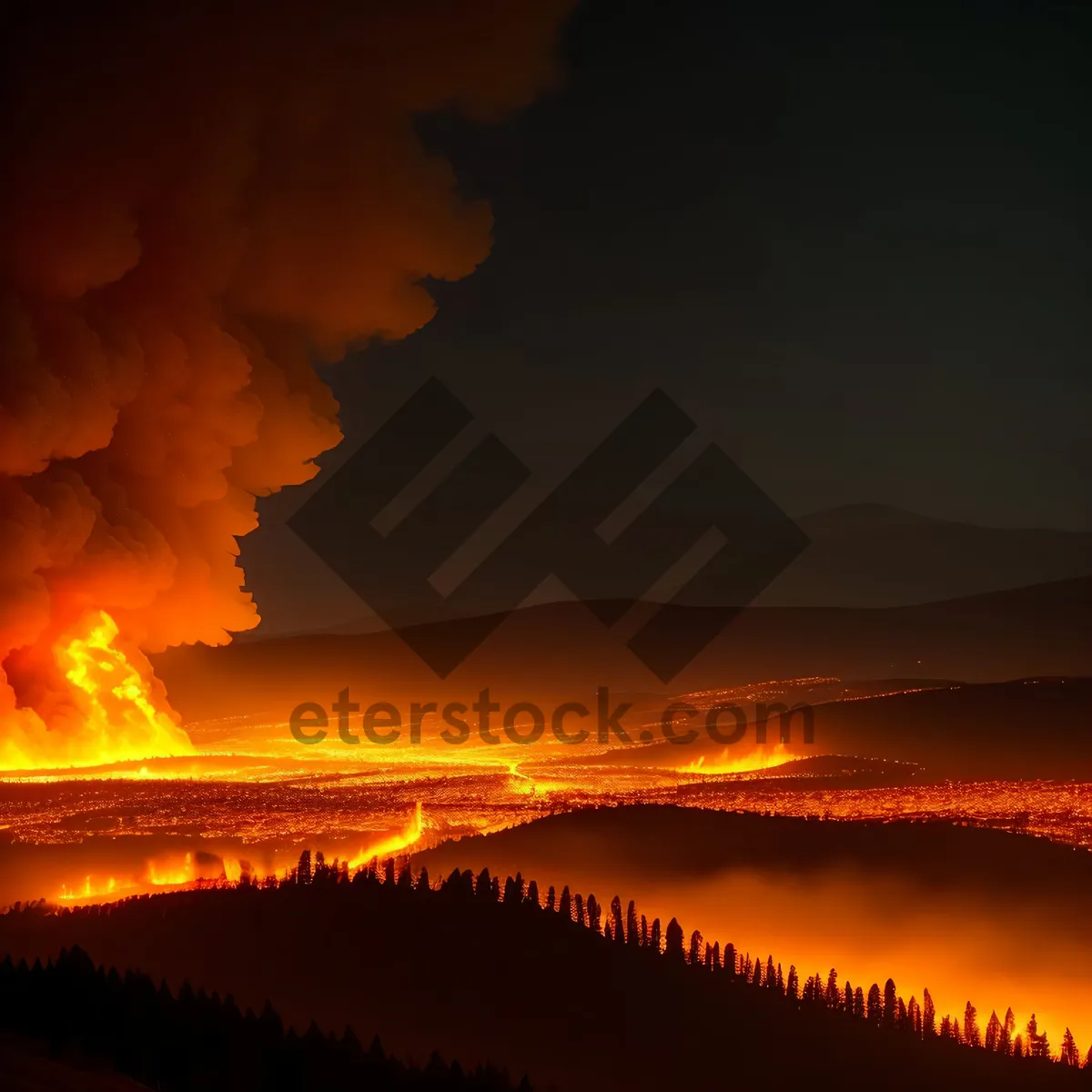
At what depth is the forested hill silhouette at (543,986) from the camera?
340 inches

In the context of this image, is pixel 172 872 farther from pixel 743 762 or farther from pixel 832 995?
pixel 743 762

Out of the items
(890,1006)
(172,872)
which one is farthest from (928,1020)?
(172,872)

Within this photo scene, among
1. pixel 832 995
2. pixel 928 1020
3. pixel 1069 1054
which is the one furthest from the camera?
pixel 832 995

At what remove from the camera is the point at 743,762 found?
26.0 metres

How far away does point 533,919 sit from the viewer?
10672 mm

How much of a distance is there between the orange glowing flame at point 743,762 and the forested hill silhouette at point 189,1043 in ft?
55.3

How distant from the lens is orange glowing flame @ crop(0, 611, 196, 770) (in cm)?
2820

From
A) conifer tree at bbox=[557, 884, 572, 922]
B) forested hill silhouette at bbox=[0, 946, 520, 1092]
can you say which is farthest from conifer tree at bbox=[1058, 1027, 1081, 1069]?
conifer tree at bbox=[557, 884, 572, 922]

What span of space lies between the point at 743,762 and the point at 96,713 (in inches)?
564

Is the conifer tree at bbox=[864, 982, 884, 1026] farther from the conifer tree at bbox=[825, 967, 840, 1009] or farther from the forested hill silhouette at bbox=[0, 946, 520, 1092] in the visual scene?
the forested hill silhouette at bbox=[0, 946, 520, 1092]

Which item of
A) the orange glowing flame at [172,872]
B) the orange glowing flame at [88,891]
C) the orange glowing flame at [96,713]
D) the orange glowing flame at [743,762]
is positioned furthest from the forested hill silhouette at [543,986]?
the orange glowing flame at [96,713]

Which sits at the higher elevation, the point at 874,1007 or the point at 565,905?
the point at 565,905

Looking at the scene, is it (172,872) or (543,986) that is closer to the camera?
(543,986)

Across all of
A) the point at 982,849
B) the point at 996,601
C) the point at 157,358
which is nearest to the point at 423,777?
the point at 157,358
